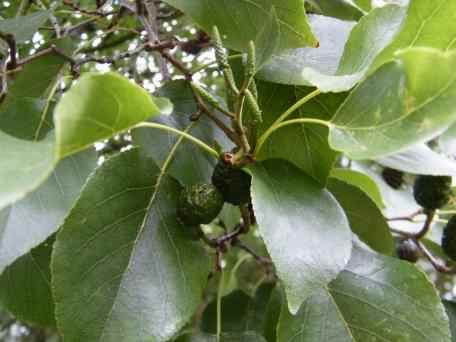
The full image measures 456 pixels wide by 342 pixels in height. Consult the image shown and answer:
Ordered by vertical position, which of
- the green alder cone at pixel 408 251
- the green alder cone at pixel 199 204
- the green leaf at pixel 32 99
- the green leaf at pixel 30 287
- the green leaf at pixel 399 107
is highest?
the green leaf at pixel 399 107

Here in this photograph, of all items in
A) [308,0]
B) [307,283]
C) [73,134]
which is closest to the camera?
[73,134]

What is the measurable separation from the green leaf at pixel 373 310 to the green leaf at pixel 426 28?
43 cm

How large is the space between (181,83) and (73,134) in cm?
61

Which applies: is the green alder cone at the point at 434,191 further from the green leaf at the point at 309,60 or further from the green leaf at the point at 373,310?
the green leaf at the point at 309,60

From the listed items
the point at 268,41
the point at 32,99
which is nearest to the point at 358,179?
the point at 268,41

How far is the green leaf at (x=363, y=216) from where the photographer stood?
1235mm

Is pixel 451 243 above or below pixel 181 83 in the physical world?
below

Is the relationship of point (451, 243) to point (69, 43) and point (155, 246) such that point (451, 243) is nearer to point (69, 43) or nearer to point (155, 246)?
point (155, 246)

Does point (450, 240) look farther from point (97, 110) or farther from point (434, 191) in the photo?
point (97, 110)

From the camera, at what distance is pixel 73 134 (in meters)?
0.61

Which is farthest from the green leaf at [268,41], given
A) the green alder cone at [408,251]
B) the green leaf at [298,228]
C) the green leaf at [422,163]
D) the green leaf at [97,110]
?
the green alder cone at [408,251]

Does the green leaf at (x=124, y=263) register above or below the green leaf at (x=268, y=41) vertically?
below

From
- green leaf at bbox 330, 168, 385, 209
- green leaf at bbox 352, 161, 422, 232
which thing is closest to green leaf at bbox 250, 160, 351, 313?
green leaf at bbox 330, 168, 385, 209

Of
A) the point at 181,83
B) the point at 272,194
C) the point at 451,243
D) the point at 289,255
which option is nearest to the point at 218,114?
the point at 181,83
